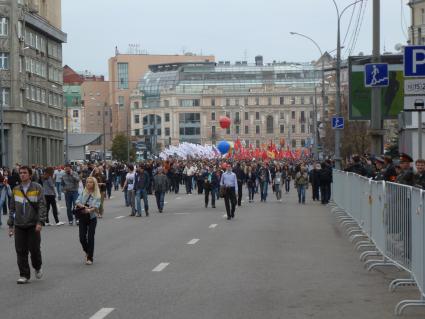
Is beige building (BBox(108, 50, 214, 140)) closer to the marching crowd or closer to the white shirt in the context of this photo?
the marching crowd

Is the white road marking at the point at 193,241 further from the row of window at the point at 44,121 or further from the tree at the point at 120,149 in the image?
the tree at the point at 120,149

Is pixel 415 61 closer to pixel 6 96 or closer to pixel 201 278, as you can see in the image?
pixel 201 278

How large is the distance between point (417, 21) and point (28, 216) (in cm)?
8500

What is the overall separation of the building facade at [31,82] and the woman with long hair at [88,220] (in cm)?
5475

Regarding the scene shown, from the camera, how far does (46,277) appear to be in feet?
48.0

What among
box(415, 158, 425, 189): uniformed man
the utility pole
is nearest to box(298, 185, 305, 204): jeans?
the utility pole

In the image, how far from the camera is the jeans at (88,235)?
54.1 feet

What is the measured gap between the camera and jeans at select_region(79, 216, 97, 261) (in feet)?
54.1

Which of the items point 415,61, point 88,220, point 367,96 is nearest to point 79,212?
point 88,220

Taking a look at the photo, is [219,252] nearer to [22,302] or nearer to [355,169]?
[22,302]

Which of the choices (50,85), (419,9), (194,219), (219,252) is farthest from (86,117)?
(219,252)

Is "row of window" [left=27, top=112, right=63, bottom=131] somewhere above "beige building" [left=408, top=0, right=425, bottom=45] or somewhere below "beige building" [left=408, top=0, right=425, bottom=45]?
below

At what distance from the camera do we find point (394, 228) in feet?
46.0

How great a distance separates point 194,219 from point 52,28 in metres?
69.4
